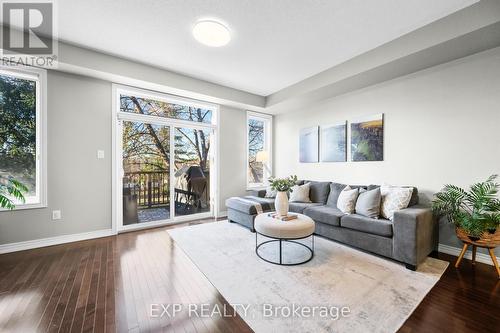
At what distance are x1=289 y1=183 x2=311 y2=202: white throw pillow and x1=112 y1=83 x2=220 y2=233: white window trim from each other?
1.70 meters

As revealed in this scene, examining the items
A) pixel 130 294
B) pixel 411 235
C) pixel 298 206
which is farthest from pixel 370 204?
pixel 130 294

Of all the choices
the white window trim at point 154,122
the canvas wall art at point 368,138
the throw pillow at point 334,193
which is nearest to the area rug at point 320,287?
Answer: the throw pillow at point 334,193

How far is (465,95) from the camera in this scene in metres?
2.67

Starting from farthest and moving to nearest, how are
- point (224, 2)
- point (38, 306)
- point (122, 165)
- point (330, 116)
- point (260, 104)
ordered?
point (260, 104), point (330, 116), point (122, 165), point (224, 2), point (38, 306)

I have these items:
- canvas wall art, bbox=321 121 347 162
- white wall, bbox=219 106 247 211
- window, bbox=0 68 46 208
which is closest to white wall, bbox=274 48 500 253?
canvas wall art, bbox=321 121 347 162

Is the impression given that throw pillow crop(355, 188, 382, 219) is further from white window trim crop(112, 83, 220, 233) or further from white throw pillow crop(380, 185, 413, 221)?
white window trim crop(112, 83, 220, 233)

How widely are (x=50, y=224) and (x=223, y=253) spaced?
260 cm

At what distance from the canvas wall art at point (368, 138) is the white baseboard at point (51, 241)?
4496 mm

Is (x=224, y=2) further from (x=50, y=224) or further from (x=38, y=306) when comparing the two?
(x=50, y=224)

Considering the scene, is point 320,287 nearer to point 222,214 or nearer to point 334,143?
point 334,143

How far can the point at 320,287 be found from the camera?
1989 mm

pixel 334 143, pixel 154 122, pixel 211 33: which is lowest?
pixel 334 143

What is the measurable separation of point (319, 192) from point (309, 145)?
1.16 m

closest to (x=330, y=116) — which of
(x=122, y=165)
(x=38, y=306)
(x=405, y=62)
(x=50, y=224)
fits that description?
(x=405, y=62)
